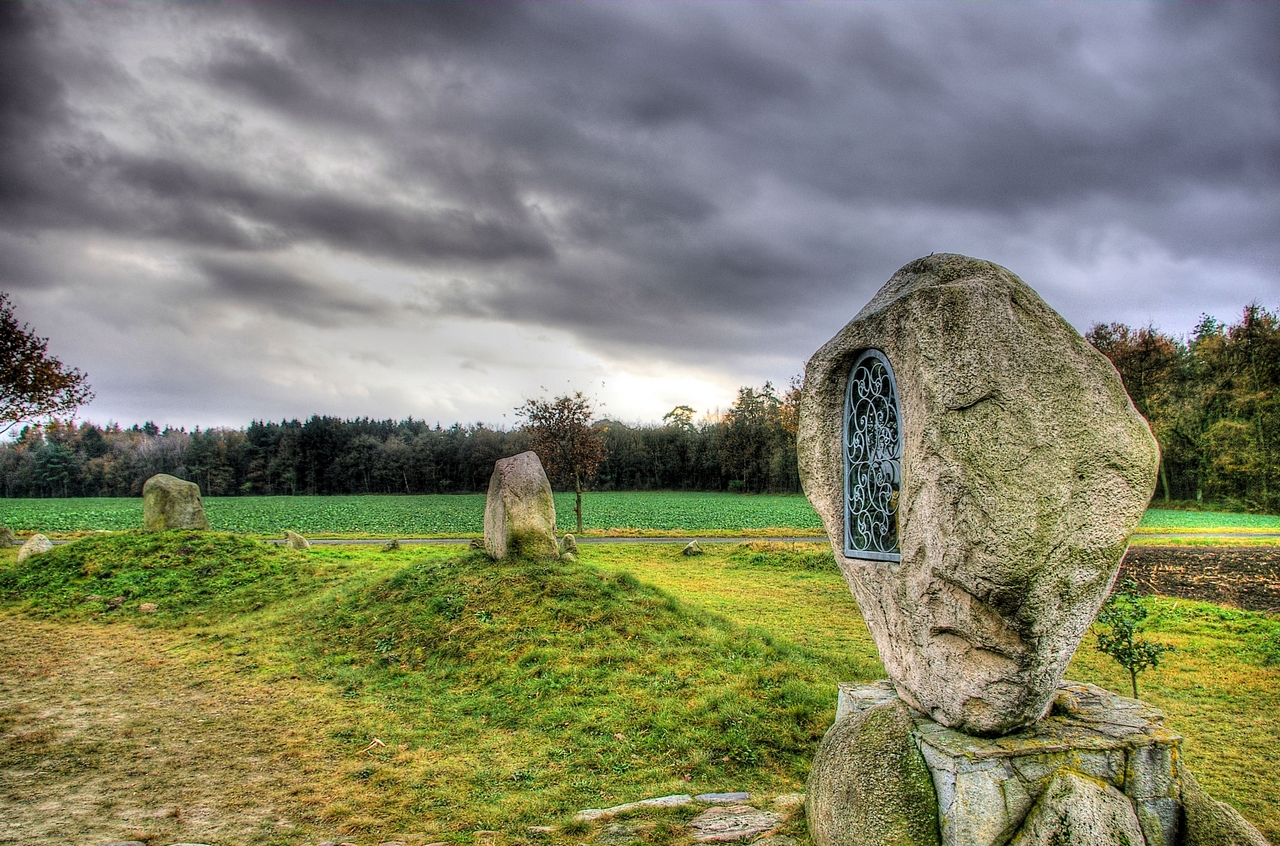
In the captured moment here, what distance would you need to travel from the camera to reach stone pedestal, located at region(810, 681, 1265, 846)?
12.4ft

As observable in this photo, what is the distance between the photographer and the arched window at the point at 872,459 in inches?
191

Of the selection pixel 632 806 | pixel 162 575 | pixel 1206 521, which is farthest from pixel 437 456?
pixel 632 806

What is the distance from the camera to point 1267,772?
6.23 metres

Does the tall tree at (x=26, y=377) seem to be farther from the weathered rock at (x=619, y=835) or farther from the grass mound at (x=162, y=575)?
the weathered rock at (x=619, y=835)

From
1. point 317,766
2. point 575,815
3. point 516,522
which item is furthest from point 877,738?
point 516,522

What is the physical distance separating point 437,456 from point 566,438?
186ft

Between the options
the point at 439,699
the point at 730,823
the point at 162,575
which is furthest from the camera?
the point at 162,575

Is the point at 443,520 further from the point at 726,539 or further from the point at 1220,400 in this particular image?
the point at 1220,400

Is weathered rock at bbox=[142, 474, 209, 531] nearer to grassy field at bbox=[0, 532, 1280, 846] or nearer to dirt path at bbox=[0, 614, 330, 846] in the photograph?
grassy field at bbox=[0, 532, 1280, 846]

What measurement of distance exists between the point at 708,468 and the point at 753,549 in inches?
2103

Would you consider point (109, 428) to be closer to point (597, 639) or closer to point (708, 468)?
point (708, 468)

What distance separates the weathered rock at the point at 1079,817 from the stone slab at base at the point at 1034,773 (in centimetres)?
10

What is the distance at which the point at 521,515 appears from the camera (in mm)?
13484

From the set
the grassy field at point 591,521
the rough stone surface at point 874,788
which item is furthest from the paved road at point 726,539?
the rough stone surface at point 874,788
